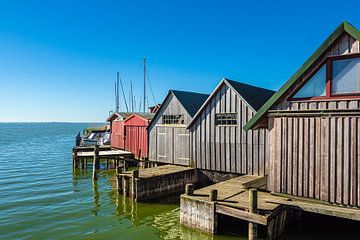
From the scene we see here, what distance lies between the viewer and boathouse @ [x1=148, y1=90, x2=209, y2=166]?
19.3 m

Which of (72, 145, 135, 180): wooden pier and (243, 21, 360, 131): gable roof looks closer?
(243, 21, 360, 131): gable roof

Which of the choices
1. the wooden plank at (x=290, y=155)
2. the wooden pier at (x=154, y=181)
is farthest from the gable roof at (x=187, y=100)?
the wooden plank at (x=290, y=155)

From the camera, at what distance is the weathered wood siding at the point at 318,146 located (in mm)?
9281

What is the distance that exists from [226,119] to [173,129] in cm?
494

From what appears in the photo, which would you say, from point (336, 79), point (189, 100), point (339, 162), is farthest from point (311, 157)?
point (189, 100)

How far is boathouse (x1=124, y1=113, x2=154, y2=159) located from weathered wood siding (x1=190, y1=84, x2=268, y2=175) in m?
7.98

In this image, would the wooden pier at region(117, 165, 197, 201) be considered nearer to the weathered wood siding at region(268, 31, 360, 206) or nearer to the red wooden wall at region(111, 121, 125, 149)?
the weathered wood siding at region(268, 31, 360, 206)

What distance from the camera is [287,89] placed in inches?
420

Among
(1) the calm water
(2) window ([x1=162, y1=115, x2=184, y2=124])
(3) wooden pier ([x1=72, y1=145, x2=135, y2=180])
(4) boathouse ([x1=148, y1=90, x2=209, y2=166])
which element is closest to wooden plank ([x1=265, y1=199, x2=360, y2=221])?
(1) the calm water

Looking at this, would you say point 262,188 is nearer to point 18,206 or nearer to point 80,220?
point 80,220

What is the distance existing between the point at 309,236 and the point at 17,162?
30.4 meters

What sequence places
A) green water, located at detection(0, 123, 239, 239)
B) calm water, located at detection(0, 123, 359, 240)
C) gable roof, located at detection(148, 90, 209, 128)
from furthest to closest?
gable roof, located at detection(148, 90, 209, 128), green water, located at detection(0, 123, 239, 239), calm water, located at detection(0, 123, 359, 240)

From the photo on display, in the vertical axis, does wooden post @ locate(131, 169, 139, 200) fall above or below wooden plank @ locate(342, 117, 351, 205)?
below

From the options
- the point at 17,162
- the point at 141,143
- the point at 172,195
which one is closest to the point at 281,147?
the point at 172,195
